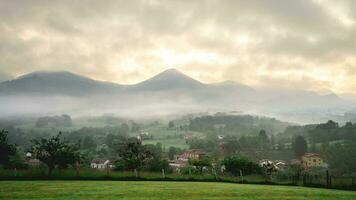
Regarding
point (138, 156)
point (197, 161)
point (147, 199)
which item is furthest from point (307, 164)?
point (147, 199)

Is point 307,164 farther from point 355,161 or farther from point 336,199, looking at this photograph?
point 336,199

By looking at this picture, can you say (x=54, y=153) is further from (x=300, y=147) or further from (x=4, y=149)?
(x=300, y=147)

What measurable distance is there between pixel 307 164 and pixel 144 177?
389 ft

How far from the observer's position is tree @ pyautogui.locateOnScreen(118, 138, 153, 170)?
67438 millimetres

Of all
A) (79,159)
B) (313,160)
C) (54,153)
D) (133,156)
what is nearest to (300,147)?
(313,160)

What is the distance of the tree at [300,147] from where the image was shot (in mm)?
173125

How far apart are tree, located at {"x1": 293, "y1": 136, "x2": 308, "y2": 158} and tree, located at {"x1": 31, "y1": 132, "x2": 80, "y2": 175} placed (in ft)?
428

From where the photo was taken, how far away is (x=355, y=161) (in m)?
121

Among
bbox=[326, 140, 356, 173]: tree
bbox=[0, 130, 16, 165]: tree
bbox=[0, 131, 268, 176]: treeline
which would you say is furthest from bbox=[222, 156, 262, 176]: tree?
bbox=[326, 140, 356, 173]: tree

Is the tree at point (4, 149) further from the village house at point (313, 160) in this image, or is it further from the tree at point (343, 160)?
the village house at point (313, 160)

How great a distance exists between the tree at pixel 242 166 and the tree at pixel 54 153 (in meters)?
26.7

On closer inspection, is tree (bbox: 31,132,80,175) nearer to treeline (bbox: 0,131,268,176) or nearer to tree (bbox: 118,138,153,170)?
treeline (bbox: 0,131,268,176)

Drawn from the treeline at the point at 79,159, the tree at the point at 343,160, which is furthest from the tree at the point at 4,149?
the tree at the point at 343,160

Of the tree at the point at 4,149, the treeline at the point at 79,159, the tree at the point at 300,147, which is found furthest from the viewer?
the tree at the point at 300,147
